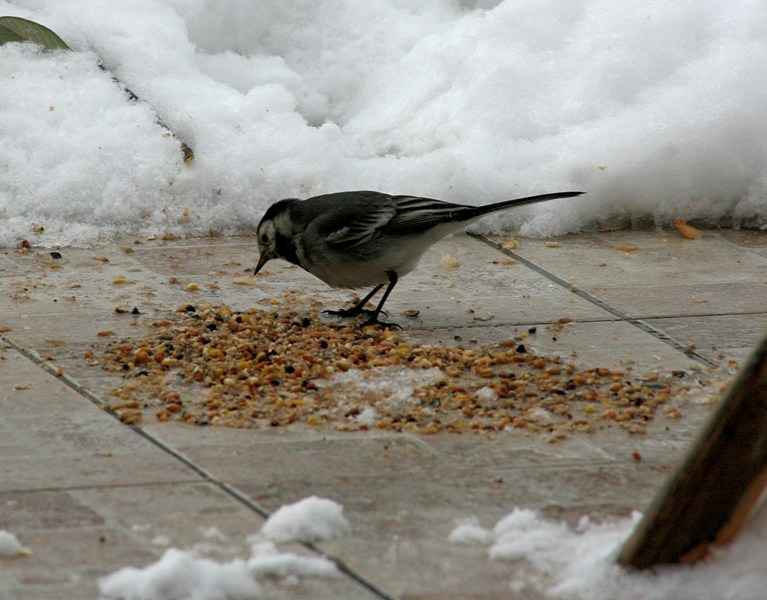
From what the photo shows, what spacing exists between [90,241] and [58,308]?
1251mm

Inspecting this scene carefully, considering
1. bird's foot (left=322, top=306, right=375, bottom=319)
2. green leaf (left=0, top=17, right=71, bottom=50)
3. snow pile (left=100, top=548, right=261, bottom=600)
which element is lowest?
snow pile (left=100, top=548, right=261, bottom=600)

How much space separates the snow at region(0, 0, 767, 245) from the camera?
780cm

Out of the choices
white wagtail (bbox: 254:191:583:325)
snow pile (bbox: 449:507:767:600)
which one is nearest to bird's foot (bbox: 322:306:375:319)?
white wagtail (bbox: 254:191:583:325)

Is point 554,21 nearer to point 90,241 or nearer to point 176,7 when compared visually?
point 176,7

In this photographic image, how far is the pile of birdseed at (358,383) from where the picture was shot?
4.74m

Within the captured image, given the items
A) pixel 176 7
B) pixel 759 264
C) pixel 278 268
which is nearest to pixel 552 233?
pixel 759 264

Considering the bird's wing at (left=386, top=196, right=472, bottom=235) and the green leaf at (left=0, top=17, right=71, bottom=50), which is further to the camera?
the green leaf at (left=0, top=17, right=71, bottom=50)

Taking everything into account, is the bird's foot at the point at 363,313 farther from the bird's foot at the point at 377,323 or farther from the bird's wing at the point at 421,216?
the bird's wing at the point at 421,216

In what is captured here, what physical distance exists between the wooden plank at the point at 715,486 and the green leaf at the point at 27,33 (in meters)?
6.78

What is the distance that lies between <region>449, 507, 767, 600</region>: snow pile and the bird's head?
2.78 m

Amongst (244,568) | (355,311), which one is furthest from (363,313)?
(244,568)

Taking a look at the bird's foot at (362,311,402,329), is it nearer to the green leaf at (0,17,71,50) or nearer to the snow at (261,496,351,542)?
the snow at (261,496,351,542)

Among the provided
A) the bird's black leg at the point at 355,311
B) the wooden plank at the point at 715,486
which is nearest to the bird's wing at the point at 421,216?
the bird's black leg at the point at 355,311

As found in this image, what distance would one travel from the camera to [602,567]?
341 centimetres
